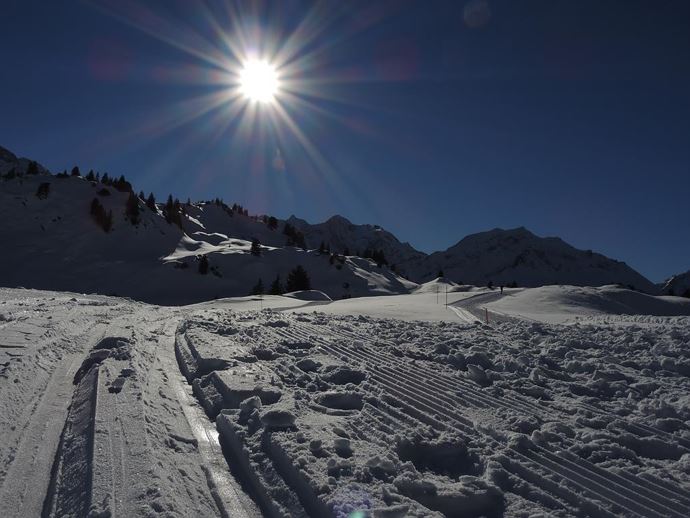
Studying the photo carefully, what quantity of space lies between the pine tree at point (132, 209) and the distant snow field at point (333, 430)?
239 feet

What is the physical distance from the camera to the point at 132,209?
75750 mm

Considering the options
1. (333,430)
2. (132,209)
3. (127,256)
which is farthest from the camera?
(132,209)

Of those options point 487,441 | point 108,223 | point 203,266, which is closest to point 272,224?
point 108,223

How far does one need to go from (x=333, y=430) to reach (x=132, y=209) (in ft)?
271

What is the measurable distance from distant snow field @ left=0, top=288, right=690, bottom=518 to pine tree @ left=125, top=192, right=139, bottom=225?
7283 centimetres

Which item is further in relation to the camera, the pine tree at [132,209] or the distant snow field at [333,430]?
the pine tree at [132,209]

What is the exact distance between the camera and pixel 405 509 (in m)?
3.26

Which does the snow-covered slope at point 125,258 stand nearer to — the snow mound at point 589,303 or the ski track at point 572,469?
the snow mound at point 589,303

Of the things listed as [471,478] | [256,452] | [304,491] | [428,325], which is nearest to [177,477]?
[256,452]

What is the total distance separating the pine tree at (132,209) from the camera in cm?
7427

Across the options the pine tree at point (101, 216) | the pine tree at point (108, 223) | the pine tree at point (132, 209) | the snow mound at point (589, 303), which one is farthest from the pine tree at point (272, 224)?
the snow mound at point (589, 303)

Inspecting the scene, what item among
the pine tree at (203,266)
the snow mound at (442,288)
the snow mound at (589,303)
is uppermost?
the pine tree at (203,266)

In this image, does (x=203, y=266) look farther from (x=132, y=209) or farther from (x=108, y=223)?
(x=132, y=209)

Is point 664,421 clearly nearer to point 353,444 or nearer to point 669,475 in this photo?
point 669,475
